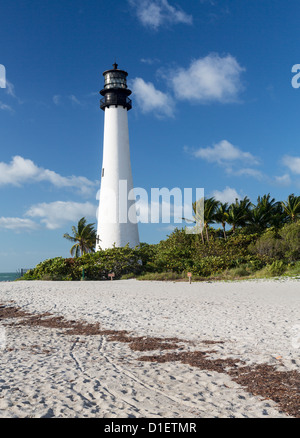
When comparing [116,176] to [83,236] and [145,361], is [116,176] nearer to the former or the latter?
[83,236]

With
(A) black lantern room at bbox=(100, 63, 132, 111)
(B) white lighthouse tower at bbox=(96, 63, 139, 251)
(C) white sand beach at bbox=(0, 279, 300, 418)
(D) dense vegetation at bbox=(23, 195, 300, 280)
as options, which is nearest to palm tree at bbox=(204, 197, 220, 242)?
(D) dense vegetation at bbox=(23, 195, 300, 280)

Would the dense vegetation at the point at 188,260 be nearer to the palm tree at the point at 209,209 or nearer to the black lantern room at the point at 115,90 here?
the palm tree at the point at 209,209

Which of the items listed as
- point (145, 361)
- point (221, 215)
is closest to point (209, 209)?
point (221, 215)

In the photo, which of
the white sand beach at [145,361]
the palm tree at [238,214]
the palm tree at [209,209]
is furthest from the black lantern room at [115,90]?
the white sand beach at [145,361]

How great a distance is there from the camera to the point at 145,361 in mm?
6816

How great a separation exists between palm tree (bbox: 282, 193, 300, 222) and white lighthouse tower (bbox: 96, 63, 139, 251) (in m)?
19.5

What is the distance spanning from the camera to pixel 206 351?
7301 millimetres

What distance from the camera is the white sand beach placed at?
4.73 m

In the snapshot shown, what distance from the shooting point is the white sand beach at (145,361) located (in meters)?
4.73

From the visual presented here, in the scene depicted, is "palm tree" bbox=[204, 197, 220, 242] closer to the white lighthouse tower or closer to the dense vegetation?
the dense vegetation

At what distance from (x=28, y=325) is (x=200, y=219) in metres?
26.2

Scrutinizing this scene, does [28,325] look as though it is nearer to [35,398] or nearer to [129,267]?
[35,398]

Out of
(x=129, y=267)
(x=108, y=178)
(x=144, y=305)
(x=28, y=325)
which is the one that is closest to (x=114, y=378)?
(x=28, y=325)

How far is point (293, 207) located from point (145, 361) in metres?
37.8
